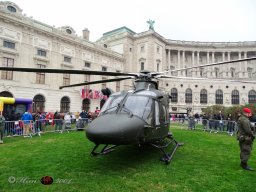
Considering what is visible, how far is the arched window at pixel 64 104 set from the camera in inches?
1252

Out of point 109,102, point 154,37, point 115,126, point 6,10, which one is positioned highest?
point 154,37

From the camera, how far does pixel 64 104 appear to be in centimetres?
3228

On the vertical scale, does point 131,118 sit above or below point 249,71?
below

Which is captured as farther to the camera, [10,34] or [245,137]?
[10,34]

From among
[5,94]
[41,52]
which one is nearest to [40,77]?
[41,52]

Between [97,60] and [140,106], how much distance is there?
32.7 m

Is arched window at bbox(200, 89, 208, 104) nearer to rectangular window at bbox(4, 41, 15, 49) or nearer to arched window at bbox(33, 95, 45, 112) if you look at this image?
arched window at bbox(33, 95, 45, 112)

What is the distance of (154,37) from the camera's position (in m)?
49.0

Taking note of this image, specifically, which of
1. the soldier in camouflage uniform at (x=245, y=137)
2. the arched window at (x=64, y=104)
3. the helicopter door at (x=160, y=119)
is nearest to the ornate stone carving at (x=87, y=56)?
the arched window at (x=64, y=104)

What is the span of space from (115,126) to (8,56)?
26.1 m

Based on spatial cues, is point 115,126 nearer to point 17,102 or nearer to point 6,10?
point 17,102

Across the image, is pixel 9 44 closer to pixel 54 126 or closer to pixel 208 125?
pixel 54 126

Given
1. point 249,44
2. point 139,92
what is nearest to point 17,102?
point 139,92

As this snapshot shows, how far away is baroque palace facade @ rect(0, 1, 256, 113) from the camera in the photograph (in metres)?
26.4
